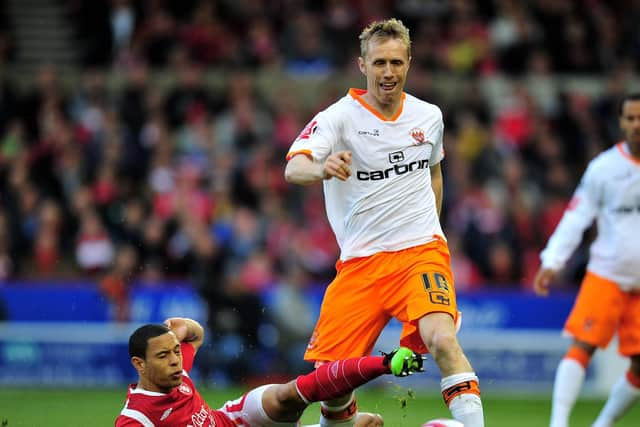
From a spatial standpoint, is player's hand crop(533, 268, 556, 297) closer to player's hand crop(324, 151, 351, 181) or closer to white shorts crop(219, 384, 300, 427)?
white shorts crop(219, 384, 300, 427)

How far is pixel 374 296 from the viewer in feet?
25.9

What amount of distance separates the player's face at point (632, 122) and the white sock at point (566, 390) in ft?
5.75

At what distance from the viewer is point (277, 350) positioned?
608 inches

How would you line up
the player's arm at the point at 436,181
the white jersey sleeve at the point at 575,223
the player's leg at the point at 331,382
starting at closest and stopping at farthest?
the player's leg at the point at 331,382, the player's arm at the point at 436,181, the white jersey sleeve at the point at 575,223

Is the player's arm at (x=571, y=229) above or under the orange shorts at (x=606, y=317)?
above

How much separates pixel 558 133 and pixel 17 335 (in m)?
8.50

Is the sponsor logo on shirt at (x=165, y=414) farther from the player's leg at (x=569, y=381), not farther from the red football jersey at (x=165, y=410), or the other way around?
the player's leg at (x=569, y=381)

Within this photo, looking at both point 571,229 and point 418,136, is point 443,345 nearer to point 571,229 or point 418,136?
point 418,136

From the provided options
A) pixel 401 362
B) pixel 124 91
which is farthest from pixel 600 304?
pixel 124 91

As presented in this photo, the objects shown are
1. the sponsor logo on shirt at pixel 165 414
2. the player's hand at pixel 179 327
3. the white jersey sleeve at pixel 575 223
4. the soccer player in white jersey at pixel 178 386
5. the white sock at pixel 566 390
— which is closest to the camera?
the soccer player in white jersey at pixel 178 386

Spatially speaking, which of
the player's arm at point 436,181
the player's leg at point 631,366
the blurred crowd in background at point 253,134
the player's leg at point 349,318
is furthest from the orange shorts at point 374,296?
the blurred crowd in background at point 253,134

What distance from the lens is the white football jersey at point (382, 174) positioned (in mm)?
7863

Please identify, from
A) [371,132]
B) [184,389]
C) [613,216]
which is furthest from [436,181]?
[184,389]

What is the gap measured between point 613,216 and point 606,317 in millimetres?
797
